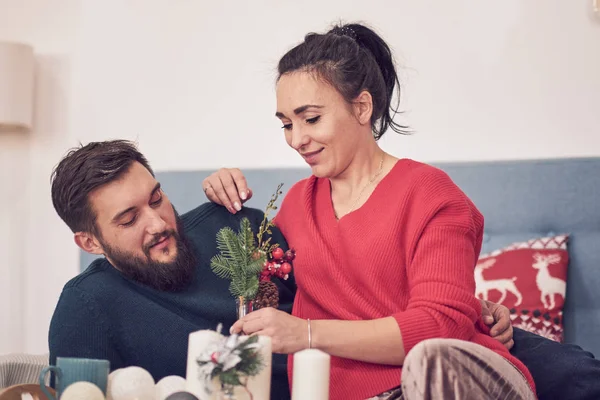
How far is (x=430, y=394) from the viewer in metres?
1.43

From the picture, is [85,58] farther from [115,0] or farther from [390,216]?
[390,216]

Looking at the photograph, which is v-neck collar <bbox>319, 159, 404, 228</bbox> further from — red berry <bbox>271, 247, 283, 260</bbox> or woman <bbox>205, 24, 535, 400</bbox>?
red berry <bbox>271, 247, 283, 260</bbox>

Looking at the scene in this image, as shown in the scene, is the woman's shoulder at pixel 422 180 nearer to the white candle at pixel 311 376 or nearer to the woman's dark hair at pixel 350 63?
the woman's dark hair at pixel 350 63

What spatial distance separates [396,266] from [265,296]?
319 mm

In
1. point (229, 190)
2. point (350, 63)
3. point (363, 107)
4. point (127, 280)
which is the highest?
point (350, 63)

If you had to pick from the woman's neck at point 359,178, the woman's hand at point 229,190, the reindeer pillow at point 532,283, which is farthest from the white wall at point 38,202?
the woman's neck at point 359,178

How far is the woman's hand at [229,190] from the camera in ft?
7.25

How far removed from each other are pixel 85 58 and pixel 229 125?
0.76 m

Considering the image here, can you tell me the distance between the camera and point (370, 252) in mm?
1852

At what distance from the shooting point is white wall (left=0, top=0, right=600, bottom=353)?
9.89 feet

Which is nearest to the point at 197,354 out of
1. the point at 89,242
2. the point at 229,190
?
the point at 89,242

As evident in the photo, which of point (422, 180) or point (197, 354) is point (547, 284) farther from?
point (197, 354)

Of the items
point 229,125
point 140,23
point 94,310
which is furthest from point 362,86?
point 140,23

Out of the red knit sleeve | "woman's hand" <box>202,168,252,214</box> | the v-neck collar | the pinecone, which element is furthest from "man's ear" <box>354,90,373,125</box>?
the pinecone
